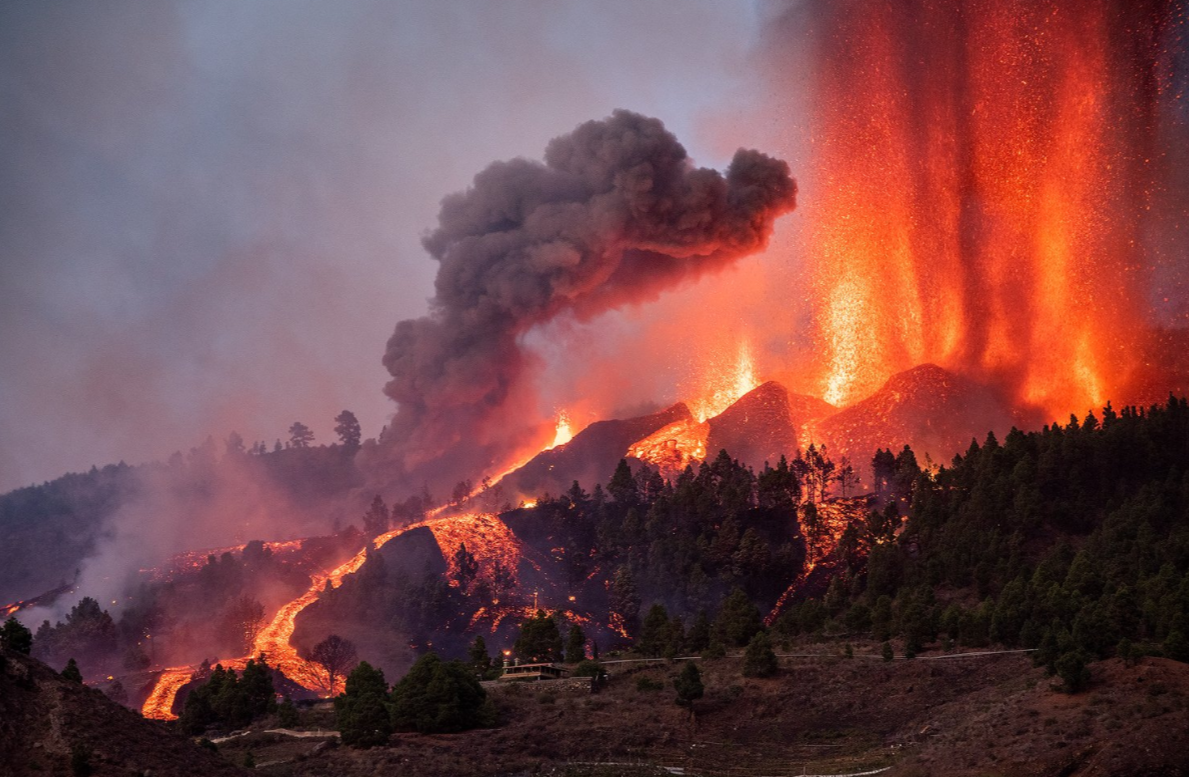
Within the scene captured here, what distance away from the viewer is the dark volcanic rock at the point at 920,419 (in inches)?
6275

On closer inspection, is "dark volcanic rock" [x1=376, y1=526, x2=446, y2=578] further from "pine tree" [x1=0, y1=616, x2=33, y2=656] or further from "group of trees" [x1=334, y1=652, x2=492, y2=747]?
"pine tree" [x1=0, y1=616, x2=33, y2=656]

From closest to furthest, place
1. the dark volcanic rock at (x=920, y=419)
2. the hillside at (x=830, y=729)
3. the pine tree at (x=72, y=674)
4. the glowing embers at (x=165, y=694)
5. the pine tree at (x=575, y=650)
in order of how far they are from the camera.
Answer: the pine tree at (x=72, y=674) → the hillside at (x=830, y=729) → the pine tree at (x=575, y=650) → the glowing embers at (x=165, y=694) → the dark volcanic rock at (x=920, y=419)

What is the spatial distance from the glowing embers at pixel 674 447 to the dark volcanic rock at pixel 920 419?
19783 mm

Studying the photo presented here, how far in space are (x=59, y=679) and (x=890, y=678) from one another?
48.9 m

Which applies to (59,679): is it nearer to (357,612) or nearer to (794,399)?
(357,612)

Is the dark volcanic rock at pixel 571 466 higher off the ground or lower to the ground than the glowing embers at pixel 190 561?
higher

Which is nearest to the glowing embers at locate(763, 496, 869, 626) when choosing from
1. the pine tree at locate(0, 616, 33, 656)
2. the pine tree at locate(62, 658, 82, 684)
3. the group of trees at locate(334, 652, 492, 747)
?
the group of trees at locate(334, 652, 492, 747)

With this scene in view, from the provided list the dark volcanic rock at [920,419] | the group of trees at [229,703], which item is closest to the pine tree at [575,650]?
the group of trees at [229,703]

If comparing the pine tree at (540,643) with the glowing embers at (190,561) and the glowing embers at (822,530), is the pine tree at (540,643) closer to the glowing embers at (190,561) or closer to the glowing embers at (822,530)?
the glowing embers at (822,530)

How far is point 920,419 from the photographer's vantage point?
162500mm

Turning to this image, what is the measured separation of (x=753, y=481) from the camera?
480ft

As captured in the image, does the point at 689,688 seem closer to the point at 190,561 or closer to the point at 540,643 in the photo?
the point at 540,643

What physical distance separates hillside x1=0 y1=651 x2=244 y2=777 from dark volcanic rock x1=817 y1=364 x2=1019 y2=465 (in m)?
129

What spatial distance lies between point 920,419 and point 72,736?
139988 millimetres
